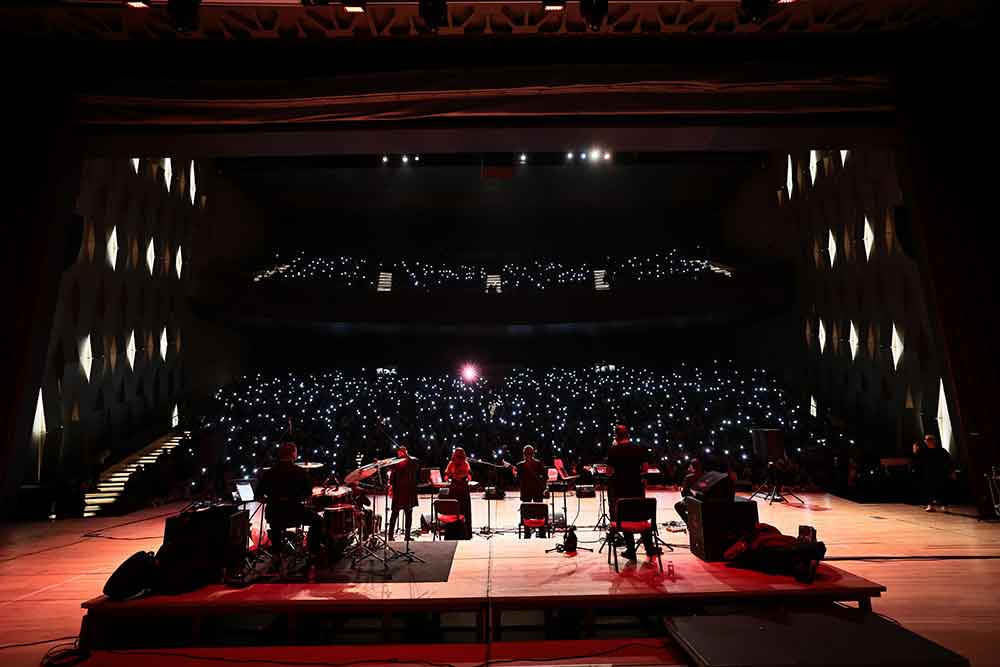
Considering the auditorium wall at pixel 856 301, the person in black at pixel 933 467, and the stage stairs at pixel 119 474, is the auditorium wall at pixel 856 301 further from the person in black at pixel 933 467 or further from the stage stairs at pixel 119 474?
the stage stairs at pixel 119 474

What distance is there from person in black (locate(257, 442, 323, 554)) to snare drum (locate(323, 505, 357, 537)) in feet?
0.23

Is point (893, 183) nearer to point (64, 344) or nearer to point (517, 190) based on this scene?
point (517, 190)

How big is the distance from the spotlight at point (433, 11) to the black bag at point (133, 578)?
4916 mm

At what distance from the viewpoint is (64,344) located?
10414 millimetres

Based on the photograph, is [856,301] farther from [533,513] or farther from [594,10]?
[594,10]

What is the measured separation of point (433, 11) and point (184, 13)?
6.66ft

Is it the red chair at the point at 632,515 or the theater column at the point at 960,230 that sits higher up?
the theater column at the point at 960,230

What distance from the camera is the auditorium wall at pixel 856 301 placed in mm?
10625

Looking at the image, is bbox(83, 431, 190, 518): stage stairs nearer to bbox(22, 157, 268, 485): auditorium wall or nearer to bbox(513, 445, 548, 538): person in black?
bbox(22, 157, 268, 485): auditorium wall

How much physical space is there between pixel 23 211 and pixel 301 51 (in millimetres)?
3036

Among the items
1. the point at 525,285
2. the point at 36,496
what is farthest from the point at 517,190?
the point at 36,496

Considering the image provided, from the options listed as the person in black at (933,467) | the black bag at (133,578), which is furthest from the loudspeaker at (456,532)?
the person in black at (933,467)

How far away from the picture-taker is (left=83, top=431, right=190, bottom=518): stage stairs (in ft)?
32.8

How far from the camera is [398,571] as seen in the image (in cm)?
496
